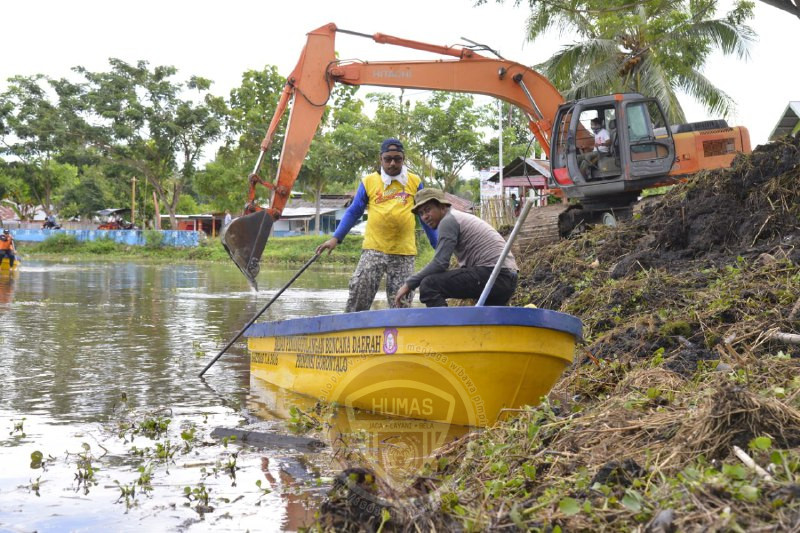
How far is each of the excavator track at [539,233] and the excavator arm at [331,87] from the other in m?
1.46

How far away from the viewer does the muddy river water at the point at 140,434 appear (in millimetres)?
4777

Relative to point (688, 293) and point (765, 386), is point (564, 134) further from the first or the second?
point (765, 386)

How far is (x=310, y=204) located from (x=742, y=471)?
2706 inches

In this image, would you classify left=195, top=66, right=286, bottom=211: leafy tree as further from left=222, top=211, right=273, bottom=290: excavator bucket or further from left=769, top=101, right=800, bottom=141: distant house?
left=222, top=211, right=273, bottom=290: excavator bucket

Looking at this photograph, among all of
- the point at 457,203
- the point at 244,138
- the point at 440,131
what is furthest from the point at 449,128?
the point at 457,203

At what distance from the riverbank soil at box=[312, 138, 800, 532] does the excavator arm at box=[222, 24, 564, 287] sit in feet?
13.0

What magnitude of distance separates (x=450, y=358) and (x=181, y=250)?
45.3m

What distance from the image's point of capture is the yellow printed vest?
806cm

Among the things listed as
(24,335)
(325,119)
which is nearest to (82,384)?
(24,335)

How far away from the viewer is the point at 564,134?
15.4 m

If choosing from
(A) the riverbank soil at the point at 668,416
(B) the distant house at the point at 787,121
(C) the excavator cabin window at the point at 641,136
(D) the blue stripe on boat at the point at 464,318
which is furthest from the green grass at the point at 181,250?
(D) the blue stripe on boat at the point at 464,318

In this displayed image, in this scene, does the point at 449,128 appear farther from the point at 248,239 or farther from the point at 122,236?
the point at 248,239

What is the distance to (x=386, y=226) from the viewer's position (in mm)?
8125

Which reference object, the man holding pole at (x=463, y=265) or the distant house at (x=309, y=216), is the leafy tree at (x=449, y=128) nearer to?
the distant house at (x=309, y=216)
